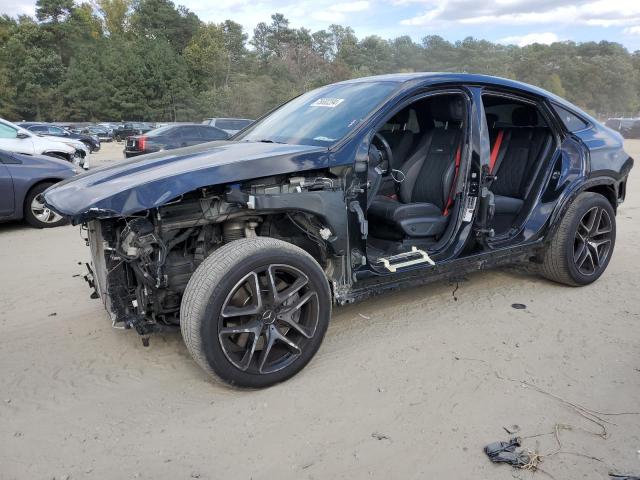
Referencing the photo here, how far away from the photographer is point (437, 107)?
170 inches

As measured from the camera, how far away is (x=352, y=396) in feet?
9.57

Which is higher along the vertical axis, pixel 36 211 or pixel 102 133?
pixel 102 133

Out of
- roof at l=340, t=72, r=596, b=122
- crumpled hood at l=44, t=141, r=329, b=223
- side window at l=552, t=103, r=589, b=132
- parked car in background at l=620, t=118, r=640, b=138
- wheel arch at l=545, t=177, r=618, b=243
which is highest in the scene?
roof at l=340, t=72, r=596, b=122

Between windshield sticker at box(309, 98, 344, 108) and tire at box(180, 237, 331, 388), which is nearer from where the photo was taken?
tire at box(180, 237, 331, 388)

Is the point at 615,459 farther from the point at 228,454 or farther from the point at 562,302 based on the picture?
the point at 562,302

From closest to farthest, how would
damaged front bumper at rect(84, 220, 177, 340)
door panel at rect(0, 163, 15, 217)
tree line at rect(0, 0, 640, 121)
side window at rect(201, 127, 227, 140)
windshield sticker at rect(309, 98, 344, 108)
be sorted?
damaged front bumper at rect(84, 220, 177, 340)
windshield sticker at rect(309, 98, 344, 108)
door panel at rect(0, 163, 15, 217)
side window at rect(201, 127, 227, 140)
tree line at rect(0, 0, 640, 121)

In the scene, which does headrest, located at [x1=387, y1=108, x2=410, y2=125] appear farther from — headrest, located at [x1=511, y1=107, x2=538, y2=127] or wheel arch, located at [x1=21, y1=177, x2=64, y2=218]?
wheel arch, located at [x1=21, y1=177, x2=64, y2=218]

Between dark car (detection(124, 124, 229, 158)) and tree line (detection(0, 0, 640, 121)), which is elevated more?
tree line (detection(0, 0, 640, 121))

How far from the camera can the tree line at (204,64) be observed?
60594 millimetres

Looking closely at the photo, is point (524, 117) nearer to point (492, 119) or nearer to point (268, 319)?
point (492, 119)

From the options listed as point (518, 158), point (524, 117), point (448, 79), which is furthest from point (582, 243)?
point (448, 79)

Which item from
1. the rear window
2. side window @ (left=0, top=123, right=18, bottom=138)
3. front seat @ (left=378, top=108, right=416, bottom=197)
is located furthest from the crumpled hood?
the rear window

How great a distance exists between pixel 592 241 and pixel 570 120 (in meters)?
1.12

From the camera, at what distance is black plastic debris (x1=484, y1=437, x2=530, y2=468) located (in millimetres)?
2352
